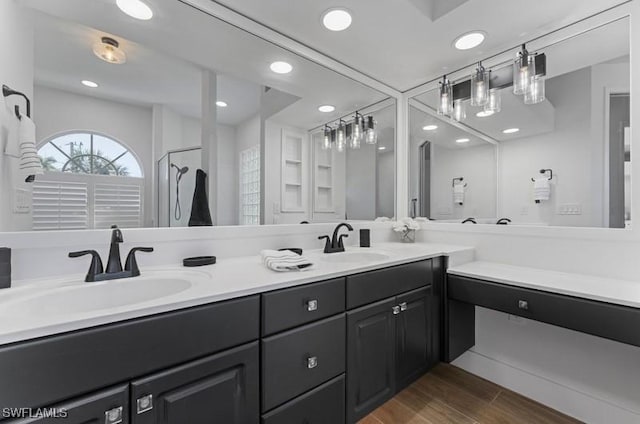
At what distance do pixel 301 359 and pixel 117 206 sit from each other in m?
1.08

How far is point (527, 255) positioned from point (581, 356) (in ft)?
2.04

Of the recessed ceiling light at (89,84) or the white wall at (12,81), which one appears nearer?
the white wall at (12,81)

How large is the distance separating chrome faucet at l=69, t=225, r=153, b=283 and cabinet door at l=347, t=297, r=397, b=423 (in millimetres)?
997

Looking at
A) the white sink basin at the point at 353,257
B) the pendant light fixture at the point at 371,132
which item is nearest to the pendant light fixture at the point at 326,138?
the pendant light fixture at the point at 371,132

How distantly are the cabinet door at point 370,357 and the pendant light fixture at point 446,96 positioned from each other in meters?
1.68

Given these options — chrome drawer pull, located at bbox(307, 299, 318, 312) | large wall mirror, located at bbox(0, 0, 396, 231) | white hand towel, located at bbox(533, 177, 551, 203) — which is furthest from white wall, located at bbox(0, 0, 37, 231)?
white hand towel, located at bbox(533, 177, 551, 203)

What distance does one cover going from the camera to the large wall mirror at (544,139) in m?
1.56

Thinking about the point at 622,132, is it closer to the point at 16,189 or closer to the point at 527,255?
the point at 527,255

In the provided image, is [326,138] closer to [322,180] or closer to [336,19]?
[322,180]

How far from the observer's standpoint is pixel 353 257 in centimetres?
188

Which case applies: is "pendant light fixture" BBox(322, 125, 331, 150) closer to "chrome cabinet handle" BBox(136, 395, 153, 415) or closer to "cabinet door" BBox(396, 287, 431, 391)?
"cabinet door" BBox(396, 287, 431, 391)

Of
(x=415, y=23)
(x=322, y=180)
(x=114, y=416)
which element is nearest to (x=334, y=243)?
(x=322, y=180)

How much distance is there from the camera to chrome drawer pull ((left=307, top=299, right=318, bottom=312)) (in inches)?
45.8

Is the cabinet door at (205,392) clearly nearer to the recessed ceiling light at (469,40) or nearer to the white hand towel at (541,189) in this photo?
the white hand towel at (541,189)
